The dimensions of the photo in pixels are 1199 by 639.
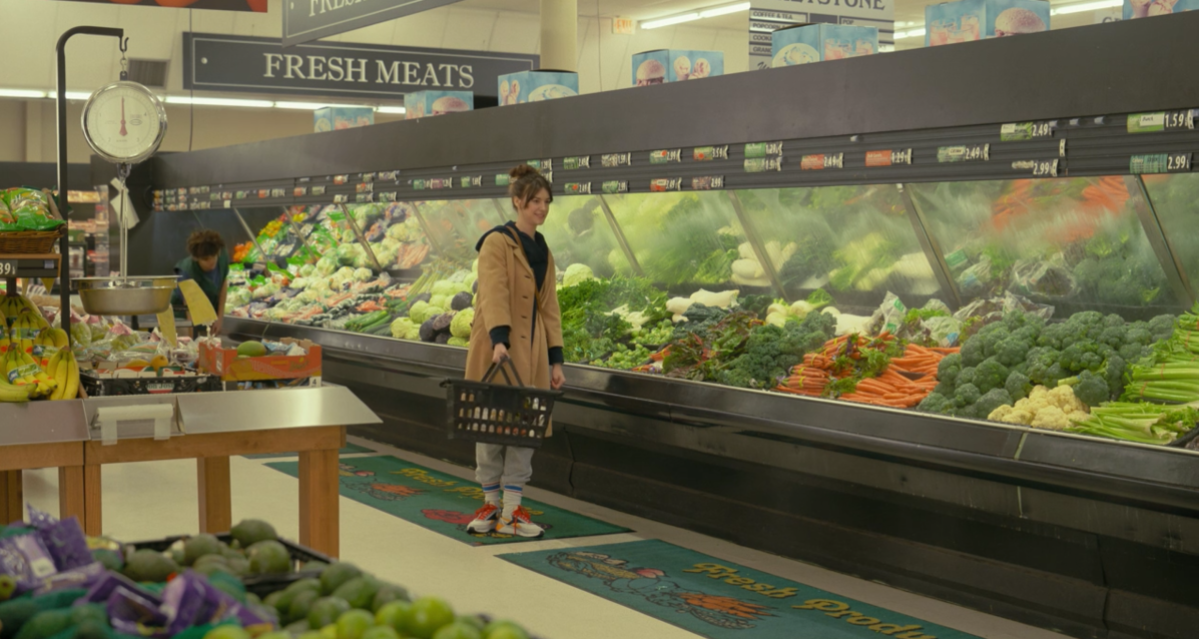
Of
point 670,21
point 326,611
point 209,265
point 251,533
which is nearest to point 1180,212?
point 251,533

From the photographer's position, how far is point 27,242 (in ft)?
13.4

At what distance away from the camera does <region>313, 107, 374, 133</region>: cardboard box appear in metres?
Answer: 10.0

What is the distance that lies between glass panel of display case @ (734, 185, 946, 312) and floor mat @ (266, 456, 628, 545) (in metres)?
1.57

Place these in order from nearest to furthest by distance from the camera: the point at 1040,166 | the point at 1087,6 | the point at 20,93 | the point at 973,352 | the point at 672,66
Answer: the point at 1040,166, the point at 973,352, the point at 672,66, the point at 1087,6, the point at 20,93

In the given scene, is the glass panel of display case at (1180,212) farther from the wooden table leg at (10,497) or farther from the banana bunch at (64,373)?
the wooden table leg at (10,497)

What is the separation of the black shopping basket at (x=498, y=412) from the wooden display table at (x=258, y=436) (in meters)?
1.19

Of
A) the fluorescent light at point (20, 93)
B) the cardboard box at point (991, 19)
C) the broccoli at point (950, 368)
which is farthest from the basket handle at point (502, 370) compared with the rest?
the fluorescent light at point (20, 93)

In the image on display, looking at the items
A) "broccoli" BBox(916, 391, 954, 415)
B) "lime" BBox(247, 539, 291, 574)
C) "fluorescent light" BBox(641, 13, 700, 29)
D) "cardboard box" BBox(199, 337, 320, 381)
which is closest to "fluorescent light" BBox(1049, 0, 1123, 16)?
"fluorescent light" BBox(641, 13, 700, 29)

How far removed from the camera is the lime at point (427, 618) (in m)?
1.94

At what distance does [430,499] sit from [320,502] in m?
2.73

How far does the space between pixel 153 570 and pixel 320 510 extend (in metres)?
1.73

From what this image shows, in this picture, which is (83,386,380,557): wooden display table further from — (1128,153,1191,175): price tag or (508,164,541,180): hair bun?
(1128,153,1191,175): price tag

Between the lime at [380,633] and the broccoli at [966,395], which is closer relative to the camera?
the lime at [380,633]

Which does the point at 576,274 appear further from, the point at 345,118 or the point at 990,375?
the point at 345,118
